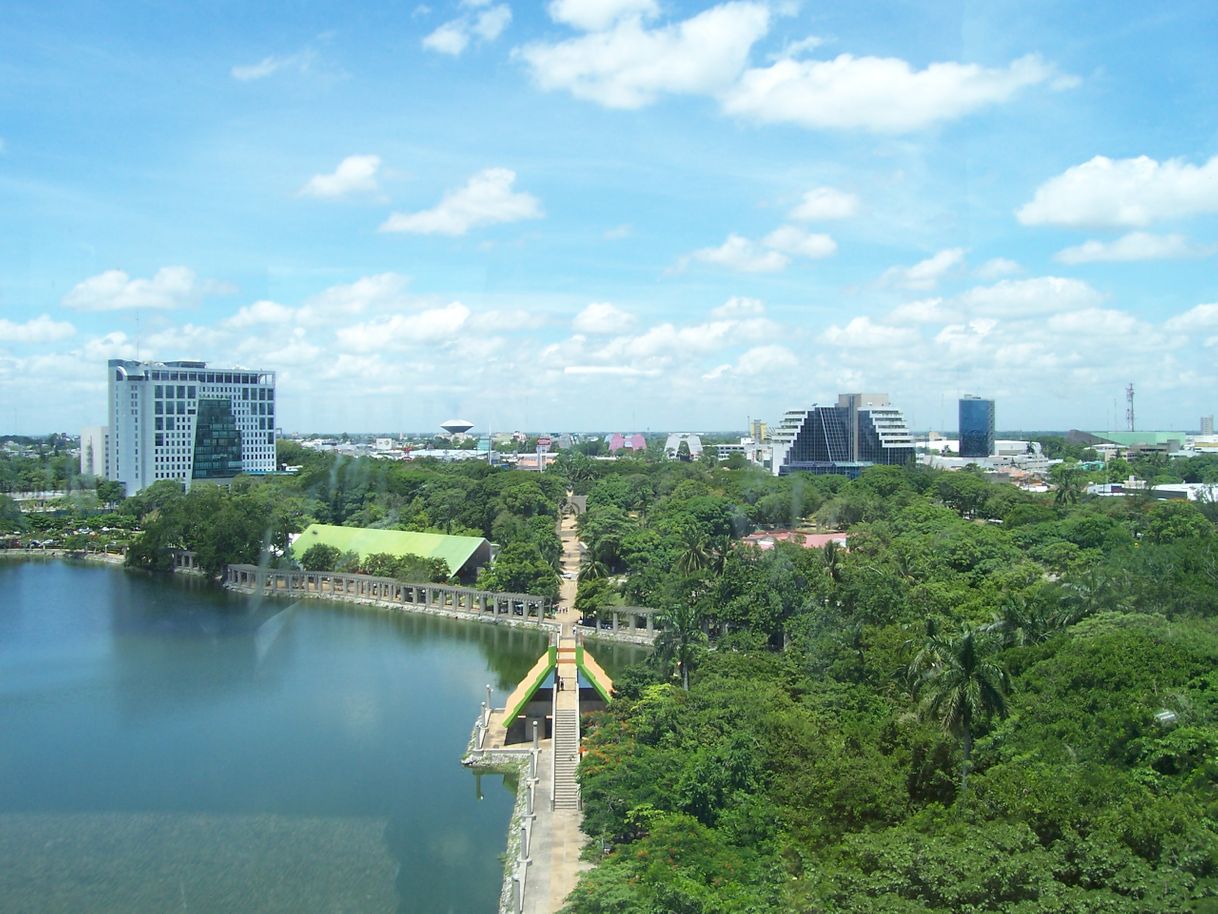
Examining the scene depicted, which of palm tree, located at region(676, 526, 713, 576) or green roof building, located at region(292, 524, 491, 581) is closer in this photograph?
palm tree, located at region(676, 526, 713, 576)

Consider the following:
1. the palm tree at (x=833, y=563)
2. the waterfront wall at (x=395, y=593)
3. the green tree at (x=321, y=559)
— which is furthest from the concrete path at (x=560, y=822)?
the green tree at (x=321, y=559)

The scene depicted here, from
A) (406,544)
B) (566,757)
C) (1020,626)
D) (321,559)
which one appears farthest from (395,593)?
(1020,626)

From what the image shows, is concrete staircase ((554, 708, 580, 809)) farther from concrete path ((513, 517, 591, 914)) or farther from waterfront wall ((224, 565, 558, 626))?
waterfront wall ((224, 565, 558, 626))

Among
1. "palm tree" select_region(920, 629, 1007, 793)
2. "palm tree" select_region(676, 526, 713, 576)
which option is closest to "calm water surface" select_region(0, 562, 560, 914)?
"palm tree" select_region(676, 526, 713, 576)

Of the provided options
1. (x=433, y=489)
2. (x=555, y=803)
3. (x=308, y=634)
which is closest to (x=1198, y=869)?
(x=555, y=803)

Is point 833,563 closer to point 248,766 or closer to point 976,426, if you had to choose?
point 248,766

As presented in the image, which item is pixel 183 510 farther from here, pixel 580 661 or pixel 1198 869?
pixel 1198 869

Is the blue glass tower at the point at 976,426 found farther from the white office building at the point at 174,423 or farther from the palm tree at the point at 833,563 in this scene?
the palm tree at the point at 833,563
